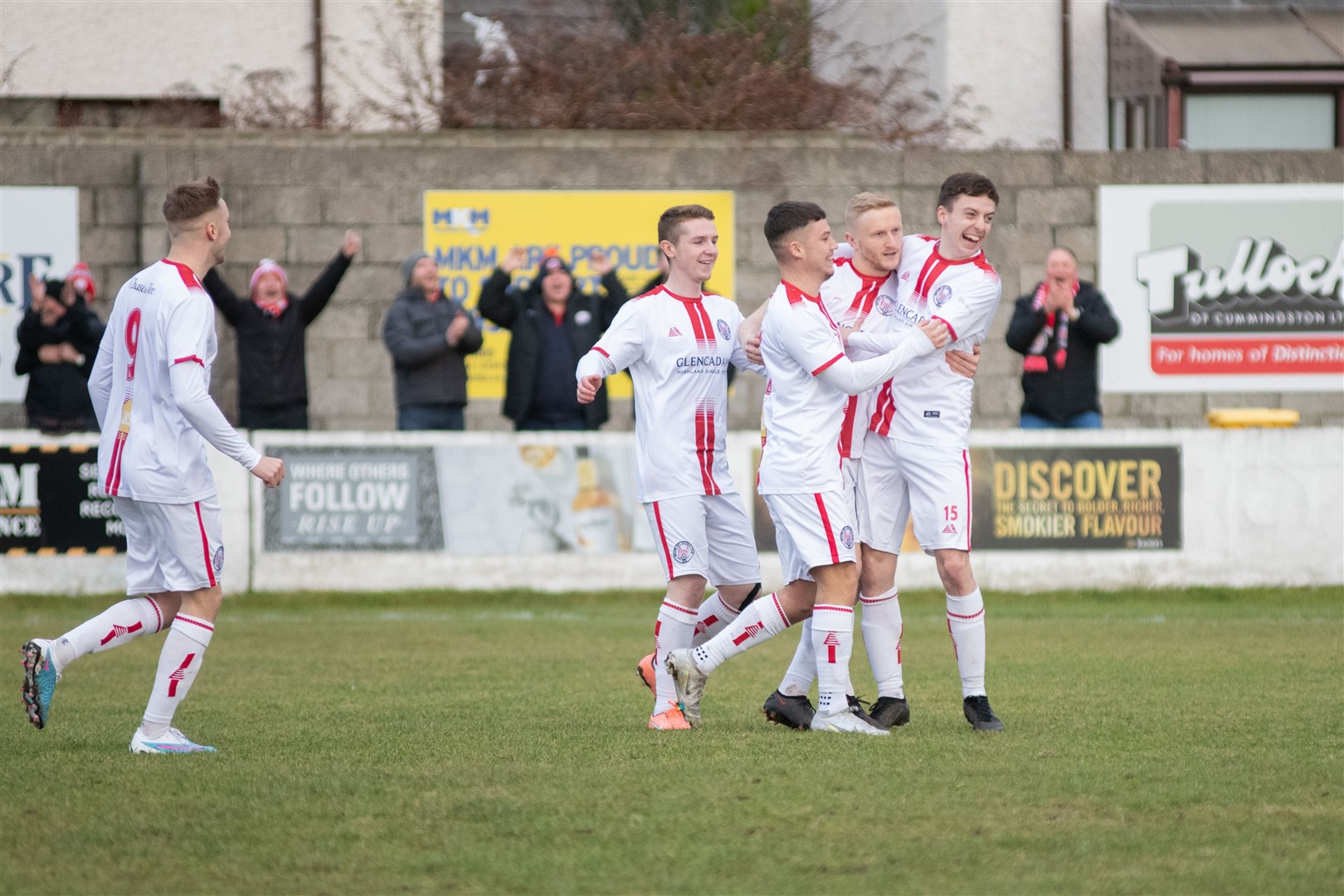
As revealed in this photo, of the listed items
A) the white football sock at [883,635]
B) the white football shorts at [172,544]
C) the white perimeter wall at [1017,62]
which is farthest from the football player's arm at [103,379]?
the white perimeter wall at [1017,62]

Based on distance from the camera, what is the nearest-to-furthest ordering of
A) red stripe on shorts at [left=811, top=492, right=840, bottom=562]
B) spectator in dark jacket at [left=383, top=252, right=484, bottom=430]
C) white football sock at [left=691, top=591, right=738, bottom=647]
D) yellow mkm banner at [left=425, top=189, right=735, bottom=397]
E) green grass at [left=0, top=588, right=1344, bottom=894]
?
green grass at [left=0, top=588, right=1344, bottom=894] → red stripe on shorts at [left=811, top=492, right=840, bottom=562] → white football sock at [left=691, top=591, right=738, bottom=647] → spectator in dark jacket at [left=383, top=252, right=484, bottom=430] → yellow mkm banner at [left=425, top=189, right=735, bottom=397]

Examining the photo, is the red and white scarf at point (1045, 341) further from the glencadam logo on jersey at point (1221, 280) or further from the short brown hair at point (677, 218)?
the short brown hair at point (677, 218)

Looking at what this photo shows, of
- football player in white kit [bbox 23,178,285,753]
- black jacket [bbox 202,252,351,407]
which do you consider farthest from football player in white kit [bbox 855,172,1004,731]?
black jacket [bbox 202,252,351,407]

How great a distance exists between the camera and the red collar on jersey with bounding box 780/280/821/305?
6836mm

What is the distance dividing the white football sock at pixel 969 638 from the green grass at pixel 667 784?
0.70 feet

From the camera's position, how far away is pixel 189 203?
673 cm

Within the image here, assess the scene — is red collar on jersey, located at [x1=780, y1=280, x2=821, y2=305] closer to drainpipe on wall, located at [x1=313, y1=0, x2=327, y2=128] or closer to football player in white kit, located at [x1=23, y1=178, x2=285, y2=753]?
football player in white kit, located at [x1=23, y1=178, x2=285, y2=753]

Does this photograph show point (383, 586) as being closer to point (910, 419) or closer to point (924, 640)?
point (924, 640)

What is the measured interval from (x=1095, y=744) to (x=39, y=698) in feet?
13.0

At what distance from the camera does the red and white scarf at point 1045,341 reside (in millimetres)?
12750

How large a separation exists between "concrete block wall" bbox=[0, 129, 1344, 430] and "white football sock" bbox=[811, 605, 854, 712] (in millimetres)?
9356

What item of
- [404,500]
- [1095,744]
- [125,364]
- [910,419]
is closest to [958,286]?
[910,419]

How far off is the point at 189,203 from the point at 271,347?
21.4 feet

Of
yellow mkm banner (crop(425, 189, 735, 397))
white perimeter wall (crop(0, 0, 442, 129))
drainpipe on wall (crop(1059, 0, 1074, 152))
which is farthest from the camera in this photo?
drainpipe on wall (crop(1059, 0, 1074, 152))
